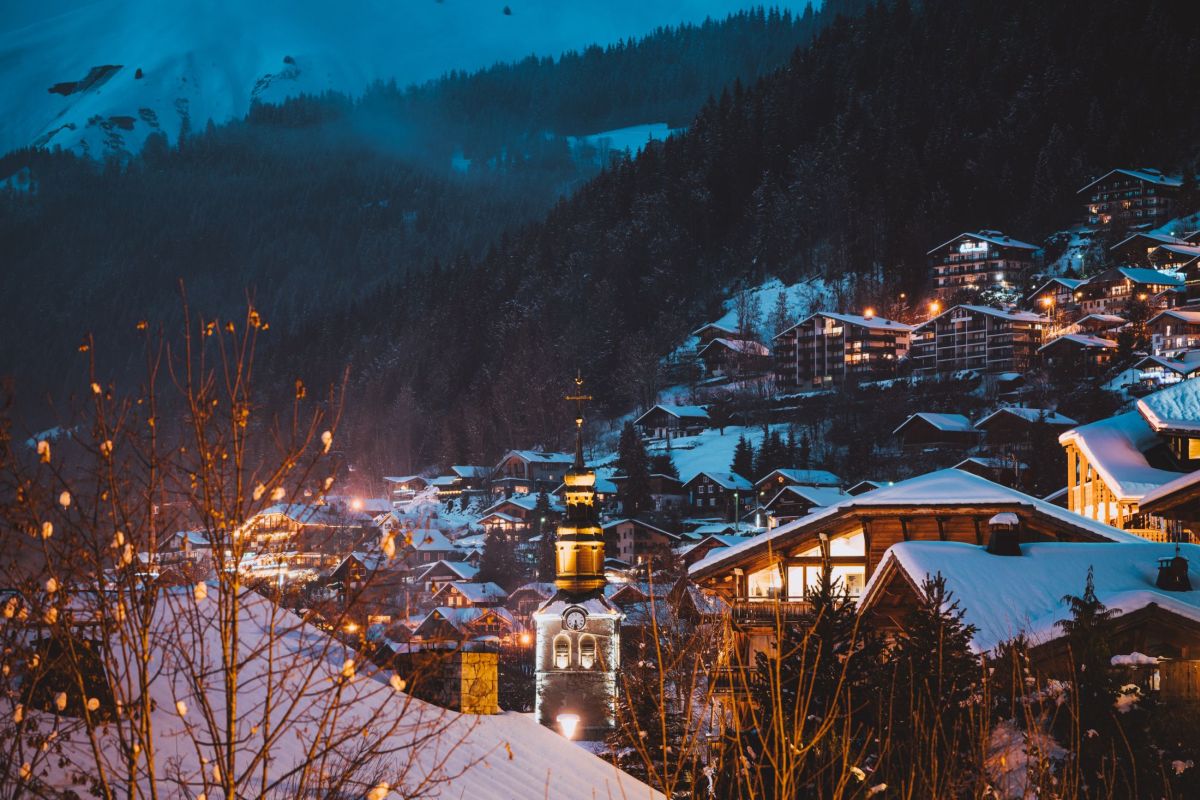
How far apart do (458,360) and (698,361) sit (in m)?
43.5

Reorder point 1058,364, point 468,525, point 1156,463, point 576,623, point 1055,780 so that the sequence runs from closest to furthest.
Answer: point 1055,780
point 1156,463
point 576,623
point 1058,364
point 468,525

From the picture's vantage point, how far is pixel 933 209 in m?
123

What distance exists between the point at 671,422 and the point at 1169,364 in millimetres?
42547

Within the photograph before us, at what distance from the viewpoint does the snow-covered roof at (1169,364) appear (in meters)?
69.9

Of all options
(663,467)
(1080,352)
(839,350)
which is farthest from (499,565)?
(1080,352)

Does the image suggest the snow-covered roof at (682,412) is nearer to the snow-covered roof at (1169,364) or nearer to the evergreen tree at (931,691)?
the snow-covered roof at (1169,364)

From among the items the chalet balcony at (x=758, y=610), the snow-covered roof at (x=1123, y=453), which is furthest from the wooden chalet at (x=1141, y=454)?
the chalet balcony at (x=758, y=610)

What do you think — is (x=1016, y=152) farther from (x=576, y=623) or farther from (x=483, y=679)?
(x=483, y=679)

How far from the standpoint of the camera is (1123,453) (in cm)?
2825

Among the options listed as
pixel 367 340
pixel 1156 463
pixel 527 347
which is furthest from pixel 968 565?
pixel 367 340

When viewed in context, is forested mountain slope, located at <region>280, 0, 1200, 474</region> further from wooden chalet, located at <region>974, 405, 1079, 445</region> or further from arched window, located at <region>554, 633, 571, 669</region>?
arched window, located at <region>554, 633, 571, 669</region>

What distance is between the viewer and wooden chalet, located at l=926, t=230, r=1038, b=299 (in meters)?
109

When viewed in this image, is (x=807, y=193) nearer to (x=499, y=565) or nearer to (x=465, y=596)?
(x=499, y=565)

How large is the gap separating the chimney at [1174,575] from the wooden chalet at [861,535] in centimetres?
527
